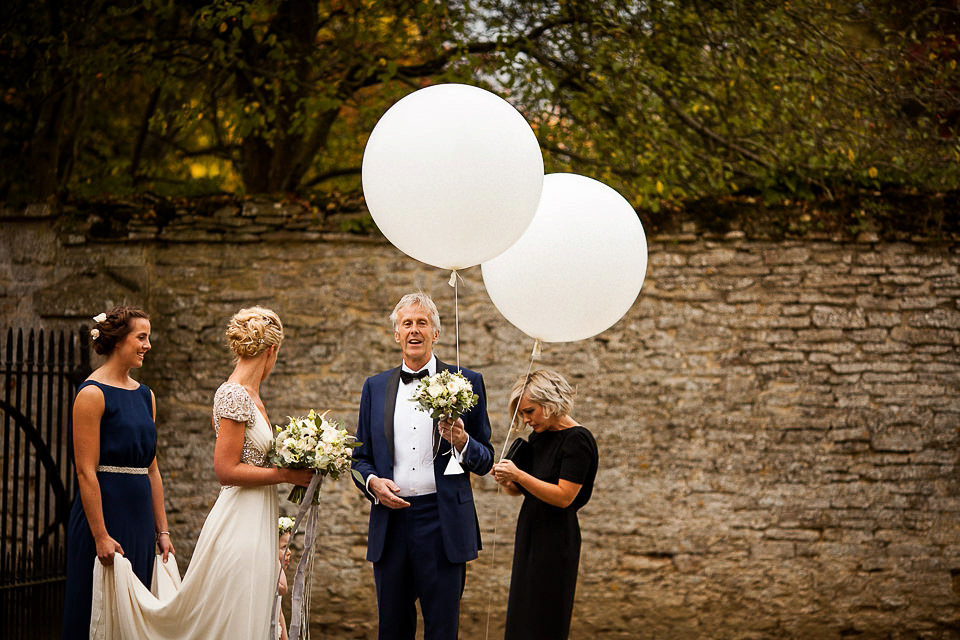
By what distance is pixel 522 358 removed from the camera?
20.1 ft

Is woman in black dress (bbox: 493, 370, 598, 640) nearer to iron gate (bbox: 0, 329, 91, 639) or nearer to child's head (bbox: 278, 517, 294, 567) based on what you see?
child's head (bbox: 278, 517, 294, 567)

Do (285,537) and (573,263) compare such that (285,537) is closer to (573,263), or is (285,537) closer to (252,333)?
(252,333)

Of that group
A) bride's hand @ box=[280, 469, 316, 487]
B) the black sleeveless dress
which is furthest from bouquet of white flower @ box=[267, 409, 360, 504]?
the black sleeveless dress

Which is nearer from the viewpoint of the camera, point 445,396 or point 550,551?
point 445,396

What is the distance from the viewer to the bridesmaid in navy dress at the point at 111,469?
11.3 ft

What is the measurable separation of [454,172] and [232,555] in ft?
Answer: 5.57

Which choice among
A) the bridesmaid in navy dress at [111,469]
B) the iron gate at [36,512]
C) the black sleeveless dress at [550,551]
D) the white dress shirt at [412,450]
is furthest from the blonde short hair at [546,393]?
the iron gate at [36,512]

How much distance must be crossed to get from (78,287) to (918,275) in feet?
19.7

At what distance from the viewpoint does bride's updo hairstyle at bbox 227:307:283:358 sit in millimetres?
3412

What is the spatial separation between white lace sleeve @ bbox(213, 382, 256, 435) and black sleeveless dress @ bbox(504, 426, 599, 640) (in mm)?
1320

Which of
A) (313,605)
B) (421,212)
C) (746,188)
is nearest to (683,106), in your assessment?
(746,188)

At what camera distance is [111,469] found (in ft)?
11.6

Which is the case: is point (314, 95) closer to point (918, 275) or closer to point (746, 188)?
point (746, 188)

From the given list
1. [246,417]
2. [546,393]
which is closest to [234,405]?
[246,417]
